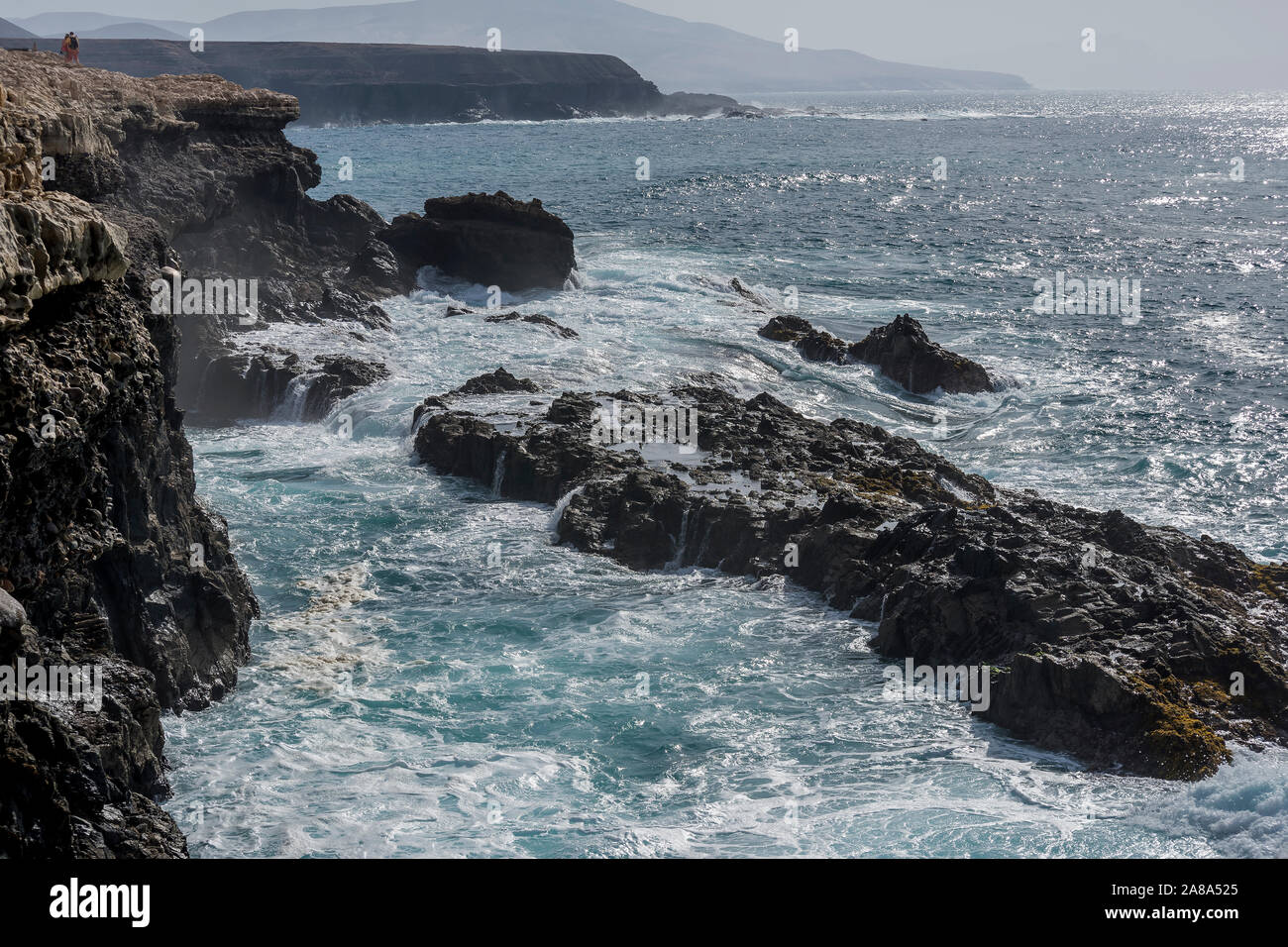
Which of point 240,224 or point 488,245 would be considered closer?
point 240,224

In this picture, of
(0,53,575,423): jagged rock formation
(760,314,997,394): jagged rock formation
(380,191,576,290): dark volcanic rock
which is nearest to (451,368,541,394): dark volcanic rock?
(0,53,575,423): jagged rock formation

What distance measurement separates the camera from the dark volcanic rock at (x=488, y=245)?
139ft

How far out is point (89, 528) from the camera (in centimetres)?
1108

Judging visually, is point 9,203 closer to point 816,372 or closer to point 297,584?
point 297,584

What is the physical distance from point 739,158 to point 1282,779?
330ft

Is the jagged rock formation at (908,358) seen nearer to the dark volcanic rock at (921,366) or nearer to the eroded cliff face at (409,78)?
the dark volcanic rock at (921,366)

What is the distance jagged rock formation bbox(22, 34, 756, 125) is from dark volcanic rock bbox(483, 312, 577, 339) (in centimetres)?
13594

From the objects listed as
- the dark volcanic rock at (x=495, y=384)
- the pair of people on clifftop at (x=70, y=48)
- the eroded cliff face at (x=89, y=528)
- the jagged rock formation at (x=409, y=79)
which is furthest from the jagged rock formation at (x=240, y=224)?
the jagged rock formation at (x=409, y=79)

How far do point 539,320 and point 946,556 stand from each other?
2055 cm

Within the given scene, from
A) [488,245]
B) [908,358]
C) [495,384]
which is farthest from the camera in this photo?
[488,245]

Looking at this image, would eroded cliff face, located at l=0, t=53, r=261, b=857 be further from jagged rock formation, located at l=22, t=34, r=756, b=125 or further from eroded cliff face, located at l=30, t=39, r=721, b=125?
eroded cliff face, located at l=30, t=39, r=721, b=125

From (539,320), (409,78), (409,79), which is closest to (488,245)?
(539,320)

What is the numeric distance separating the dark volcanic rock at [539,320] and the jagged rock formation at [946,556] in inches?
319

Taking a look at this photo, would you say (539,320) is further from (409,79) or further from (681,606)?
(409,79)
